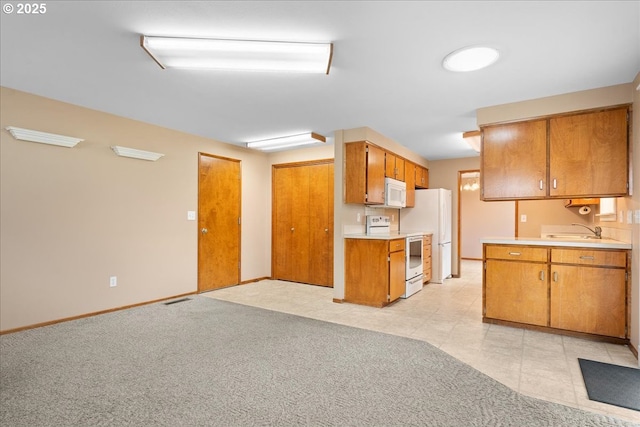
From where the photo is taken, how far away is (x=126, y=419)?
1.80m

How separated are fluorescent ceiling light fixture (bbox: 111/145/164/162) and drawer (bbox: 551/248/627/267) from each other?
475 centimetres

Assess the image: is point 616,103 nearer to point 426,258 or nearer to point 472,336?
point 472,336

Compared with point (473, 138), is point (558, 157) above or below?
below

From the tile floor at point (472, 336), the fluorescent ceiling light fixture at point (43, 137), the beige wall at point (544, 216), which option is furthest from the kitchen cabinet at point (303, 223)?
the beige wall at point (544, 216)

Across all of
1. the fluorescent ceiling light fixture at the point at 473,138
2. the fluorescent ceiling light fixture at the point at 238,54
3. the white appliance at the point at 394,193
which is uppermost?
the fluorescent ceiling light fixture at the point at 238,54

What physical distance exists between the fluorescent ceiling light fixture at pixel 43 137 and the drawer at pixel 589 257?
16.8 ft

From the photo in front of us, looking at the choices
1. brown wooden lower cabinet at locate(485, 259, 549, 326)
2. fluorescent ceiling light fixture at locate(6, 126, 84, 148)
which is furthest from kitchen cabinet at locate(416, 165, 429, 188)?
fluorescent ceiling light fixture at locate(6, 126, 84, 148)

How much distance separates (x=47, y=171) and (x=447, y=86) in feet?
13.5

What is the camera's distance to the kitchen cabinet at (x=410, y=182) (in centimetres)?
562

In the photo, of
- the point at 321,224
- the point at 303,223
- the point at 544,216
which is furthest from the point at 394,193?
the point at 544,216

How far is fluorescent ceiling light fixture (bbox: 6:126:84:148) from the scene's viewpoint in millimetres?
3164

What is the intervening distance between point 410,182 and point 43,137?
502cm

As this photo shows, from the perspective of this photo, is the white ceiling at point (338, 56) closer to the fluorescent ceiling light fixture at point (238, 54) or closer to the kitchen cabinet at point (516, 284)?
the fluorescent ceiling light fixture at point (238, 54)

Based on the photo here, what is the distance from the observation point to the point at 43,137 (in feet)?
10.9
